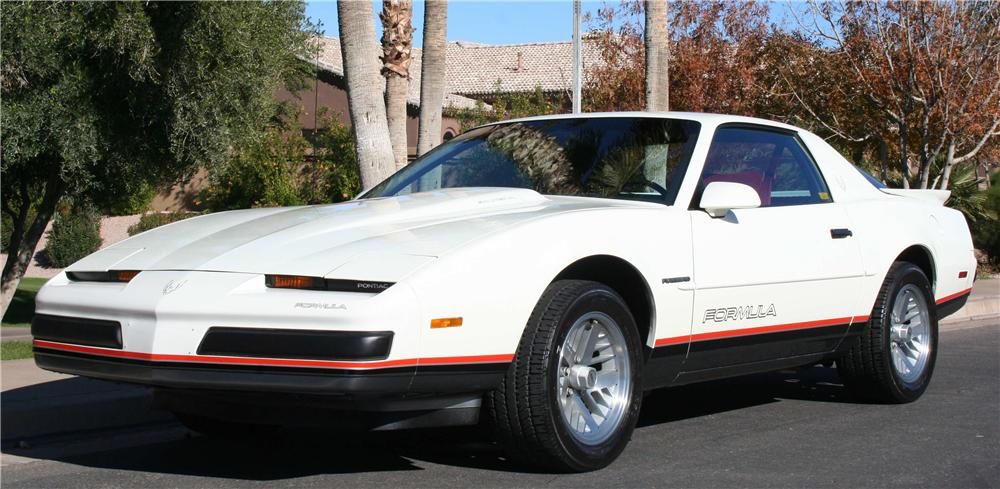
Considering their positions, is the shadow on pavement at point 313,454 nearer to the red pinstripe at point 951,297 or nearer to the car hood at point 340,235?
the car hood at point 340,235

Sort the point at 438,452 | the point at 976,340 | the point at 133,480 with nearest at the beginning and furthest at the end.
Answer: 1. the point at 133,480
2. the point at 438,452
3. the point at 976,340

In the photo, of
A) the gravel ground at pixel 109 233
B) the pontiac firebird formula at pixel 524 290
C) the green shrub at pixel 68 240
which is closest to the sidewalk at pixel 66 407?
the pontiac firebird formula at pixel 524 290

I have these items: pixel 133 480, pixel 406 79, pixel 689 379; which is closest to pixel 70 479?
pixel 133 480

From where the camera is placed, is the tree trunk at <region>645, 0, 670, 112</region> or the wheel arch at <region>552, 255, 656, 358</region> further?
the tree trunk at <region>645, 0, 670, 112</region>

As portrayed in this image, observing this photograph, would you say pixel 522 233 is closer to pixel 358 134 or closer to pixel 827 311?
pixel 827 311

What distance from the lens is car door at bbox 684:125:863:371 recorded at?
217 inches

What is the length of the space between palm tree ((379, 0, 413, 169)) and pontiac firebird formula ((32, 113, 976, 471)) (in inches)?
169

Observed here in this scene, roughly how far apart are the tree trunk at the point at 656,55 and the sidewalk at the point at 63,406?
30.6ft

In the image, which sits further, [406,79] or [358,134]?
[406,79]

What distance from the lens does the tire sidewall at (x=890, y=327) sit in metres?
6.71

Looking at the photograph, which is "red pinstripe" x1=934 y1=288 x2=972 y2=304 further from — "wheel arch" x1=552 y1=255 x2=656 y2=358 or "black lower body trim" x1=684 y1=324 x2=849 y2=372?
"wheel arch" x1=552 y1=255 x2=656 y2=358

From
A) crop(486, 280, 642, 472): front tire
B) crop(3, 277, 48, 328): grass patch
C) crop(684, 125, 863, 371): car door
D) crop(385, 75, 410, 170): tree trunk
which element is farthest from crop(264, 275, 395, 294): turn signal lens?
crop(3, 277, 48, 328): grass patch

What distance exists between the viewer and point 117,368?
4516 millimetres

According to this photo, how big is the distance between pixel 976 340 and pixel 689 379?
256 inches
